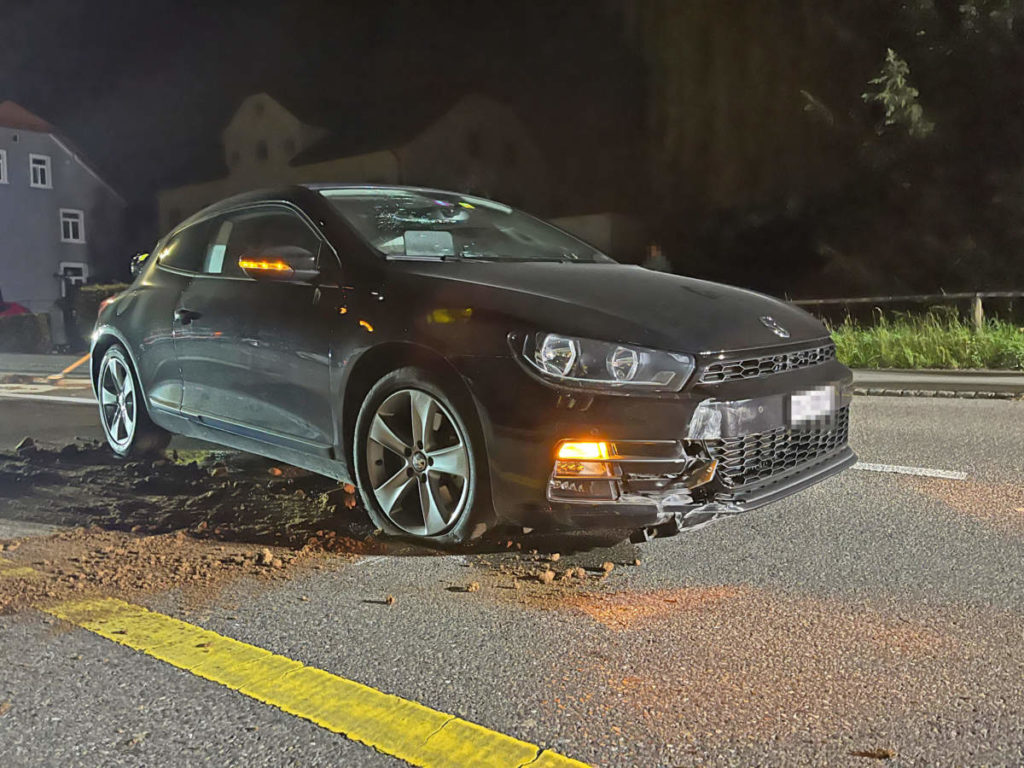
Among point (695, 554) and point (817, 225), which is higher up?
point (817, 225)

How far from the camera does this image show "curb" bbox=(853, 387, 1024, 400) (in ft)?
32.1

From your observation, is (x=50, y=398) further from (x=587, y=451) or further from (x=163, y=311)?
(x=587, y=451)

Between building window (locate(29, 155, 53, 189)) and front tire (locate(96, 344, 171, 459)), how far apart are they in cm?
4269

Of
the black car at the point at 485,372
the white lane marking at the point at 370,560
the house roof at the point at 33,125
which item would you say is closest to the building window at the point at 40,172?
the house roof at the point at 33,125

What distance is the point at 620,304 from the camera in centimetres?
393

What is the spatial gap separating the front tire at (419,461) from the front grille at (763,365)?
0.94m

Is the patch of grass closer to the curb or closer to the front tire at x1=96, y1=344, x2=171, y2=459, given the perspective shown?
the curb

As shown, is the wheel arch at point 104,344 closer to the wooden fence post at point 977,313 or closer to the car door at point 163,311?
the car door at point 163,311

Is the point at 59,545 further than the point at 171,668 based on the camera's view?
Yes

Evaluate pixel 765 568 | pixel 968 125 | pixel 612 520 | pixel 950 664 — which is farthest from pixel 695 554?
pixel 968 125

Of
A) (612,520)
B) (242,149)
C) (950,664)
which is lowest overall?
(950,664)

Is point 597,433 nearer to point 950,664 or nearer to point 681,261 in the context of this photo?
point 950,664

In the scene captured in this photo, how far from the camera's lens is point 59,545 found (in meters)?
4.30

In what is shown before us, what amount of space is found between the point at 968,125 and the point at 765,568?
21.6m
